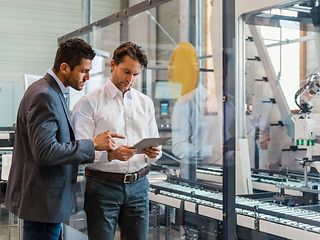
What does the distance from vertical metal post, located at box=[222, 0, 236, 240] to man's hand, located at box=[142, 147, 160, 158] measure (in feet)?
1.15

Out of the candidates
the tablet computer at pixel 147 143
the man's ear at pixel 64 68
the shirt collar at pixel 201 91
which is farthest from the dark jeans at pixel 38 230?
the shirt collar at pixel 201 91

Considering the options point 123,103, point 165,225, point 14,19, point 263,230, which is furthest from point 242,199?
point 14,19

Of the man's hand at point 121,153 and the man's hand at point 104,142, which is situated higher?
the man's hand at point 104,142

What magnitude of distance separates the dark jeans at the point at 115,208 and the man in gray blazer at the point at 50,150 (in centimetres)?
13

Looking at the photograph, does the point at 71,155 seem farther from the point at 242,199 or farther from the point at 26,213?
the point at 242,199

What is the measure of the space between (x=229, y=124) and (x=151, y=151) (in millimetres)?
413

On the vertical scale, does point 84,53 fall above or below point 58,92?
above

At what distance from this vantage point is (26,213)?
195 centimetres

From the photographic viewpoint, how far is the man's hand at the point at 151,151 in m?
2.15

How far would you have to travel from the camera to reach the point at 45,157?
1.85 meters

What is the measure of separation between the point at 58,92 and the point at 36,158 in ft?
0.98

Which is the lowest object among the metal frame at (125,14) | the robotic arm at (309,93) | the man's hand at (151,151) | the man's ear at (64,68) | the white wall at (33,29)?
the man's hand at (151,151)

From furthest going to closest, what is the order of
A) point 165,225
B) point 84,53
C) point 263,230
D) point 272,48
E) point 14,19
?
1. point 14,19
2. point 272,48
3. point 165,225
4. point 263,230
5. point 84,53

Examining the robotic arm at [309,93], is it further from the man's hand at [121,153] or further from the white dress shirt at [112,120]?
the man's hand at [121,153]
